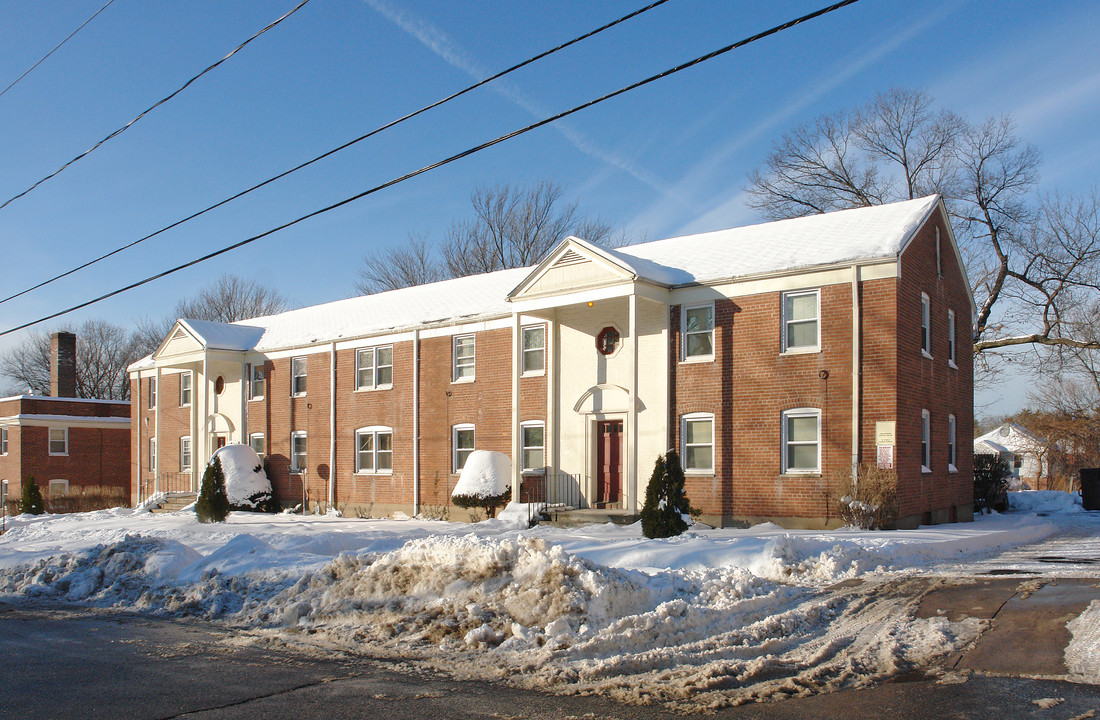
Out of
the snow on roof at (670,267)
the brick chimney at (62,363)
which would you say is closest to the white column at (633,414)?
the snow on roof at (670,267)

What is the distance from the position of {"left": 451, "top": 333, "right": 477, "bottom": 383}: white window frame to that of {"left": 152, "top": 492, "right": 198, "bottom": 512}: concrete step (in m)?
12.9

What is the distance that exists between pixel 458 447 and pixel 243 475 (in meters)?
8.82

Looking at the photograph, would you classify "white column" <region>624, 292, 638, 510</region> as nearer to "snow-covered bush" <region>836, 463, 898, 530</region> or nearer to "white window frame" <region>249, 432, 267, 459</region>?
"snow-covered bush" <region>836, 463, 898, 530</region>

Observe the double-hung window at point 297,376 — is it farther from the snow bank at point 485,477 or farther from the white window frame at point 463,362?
the snow bank at point 485,477

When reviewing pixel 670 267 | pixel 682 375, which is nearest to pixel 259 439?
pixel 670 267

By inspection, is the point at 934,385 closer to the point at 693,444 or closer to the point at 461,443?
the point at 693,444

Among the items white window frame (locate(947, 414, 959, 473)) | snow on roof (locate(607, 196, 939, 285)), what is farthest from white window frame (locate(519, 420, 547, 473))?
white window frame (locate(947, 414, 959, 473))

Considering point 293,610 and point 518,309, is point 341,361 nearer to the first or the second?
point 518,309

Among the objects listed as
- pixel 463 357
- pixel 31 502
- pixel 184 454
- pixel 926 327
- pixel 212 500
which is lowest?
pixel 31 502

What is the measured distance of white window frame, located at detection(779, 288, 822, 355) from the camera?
1931 cm

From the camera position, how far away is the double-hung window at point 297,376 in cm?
3114

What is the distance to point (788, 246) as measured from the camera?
20734 mm

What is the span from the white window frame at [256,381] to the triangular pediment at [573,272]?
13.8 metres

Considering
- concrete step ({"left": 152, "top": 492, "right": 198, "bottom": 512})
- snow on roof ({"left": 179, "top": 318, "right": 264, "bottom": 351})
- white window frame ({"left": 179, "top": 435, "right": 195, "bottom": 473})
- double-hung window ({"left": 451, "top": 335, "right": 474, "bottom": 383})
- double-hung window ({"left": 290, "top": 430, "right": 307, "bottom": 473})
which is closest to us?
double-hung window ({"left": 451, "top": 335, "right": 474, "bottom": 383})
